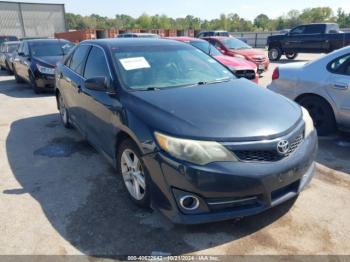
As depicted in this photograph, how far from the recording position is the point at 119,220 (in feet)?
10.4

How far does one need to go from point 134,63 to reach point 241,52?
9499mm

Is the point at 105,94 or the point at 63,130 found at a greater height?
the point at 105,94

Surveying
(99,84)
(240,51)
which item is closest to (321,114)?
(99,84)

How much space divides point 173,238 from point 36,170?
2.39m

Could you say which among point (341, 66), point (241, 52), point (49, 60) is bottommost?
point (241, 52)

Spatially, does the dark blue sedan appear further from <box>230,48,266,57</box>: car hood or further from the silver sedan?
<box>230,48,266,57</box>: car hood

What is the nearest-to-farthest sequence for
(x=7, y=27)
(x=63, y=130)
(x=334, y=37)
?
(x=63, y=130), (x=334, y=37), (x=7, y=27)

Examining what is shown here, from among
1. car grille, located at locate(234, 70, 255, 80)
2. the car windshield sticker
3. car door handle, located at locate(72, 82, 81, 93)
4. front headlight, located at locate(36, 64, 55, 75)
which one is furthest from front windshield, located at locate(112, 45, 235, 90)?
front headlight, located at locate(36, 64, 55, 75)

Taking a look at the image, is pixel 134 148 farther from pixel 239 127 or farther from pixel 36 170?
pixel 36 170

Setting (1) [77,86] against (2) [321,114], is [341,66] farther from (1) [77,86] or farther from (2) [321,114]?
(1) [77,86]

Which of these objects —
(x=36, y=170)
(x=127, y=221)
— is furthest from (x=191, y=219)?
(x=36, y=170)

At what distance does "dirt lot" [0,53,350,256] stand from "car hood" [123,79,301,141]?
2.91ft

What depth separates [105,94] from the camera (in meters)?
3.70

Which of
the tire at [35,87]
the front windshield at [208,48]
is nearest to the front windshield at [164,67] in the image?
the front windshield at [208,48]
